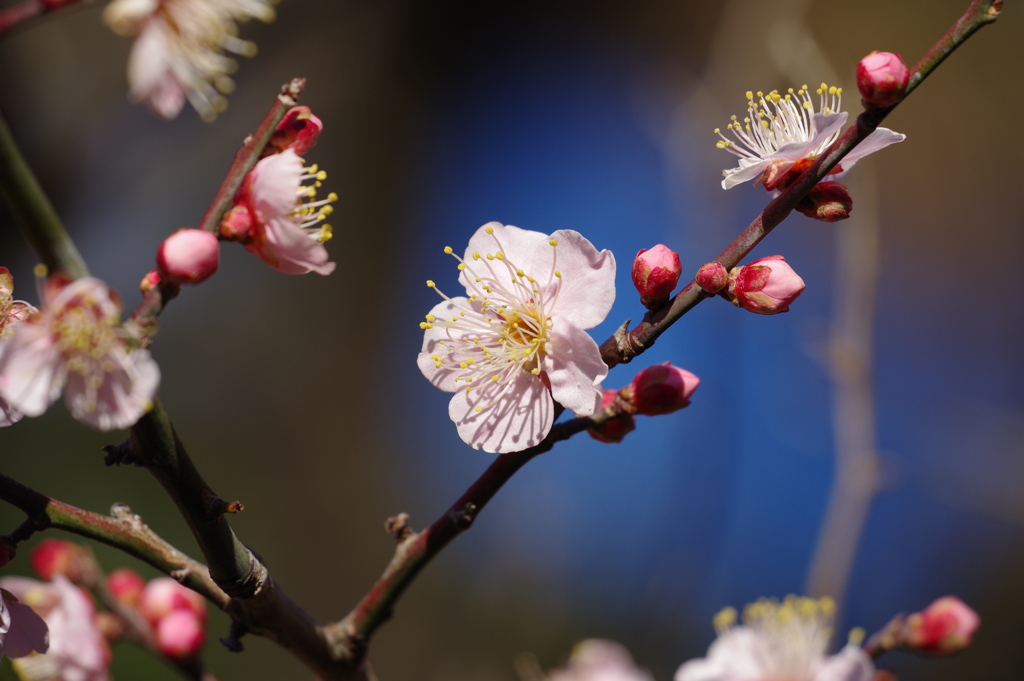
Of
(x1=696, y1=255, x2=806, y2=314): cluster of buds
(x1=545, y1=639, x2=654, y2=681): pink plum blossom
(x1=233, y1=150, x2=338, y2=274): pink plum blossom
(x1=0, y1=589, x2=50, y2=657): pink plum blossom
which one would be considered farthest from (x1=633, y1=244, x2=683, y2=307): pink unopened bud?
(x1=545, y1=639, x2=654, y2=681): pink plum blossom

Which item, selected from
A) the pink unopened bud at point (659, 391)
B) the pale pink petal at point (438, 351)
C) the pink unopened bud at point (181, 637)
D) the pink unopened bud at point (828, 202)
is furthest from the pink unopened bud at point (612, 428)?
the pink unopened bud at point (181, 637)

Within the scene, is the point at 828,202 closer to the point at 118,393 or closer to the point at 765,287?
the point at 765,287

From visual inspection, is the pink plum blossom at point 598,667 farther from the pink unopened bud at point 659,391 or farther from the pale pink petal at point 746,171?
the pale pink petal at point 746,171

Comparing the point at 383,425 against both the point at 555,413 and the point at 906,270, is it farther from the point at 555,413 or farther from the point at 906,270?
the point at 555,413

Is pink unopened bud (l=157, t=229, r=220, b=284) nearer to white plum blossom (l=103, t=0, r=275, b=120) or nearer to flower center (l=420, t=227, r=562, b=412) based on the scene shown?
white plum blossom (l=103, t=0, r=275, b=120)

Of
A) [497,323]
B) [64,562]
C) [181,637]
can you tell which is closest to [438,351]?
[497,323]
